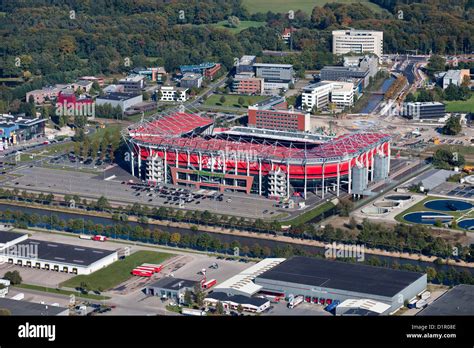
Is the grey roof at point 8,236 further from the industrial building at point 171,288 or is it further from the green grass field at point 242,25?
the green grass field at point 242,25

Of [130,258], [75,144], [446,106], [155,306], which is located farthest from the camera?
[446,106]

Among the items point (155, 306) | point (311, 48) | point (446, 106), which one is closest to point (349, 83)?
point (446, 106)

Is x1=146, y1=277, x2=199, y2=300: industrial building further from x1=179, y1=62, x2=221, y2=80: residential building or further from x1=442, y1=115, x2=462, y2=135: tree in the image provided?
x1=179, y1=62, x2=221, y2=80: residential building

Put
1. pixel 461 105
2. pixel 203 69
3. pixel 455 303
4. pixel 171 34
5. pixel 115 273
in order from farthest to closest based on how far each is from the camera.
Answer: pixel 171 34
pixel 203 69
pixel 461 105
pixel 115 273
pixel 455 303

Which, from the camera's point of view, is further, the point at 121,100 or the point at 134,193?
the point at 121,100

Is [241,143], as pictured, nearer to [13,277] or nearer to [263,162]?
[263,162]

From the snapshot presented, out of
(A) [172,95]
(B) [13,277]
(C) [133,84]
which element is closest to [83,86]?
(C) [133,84]
